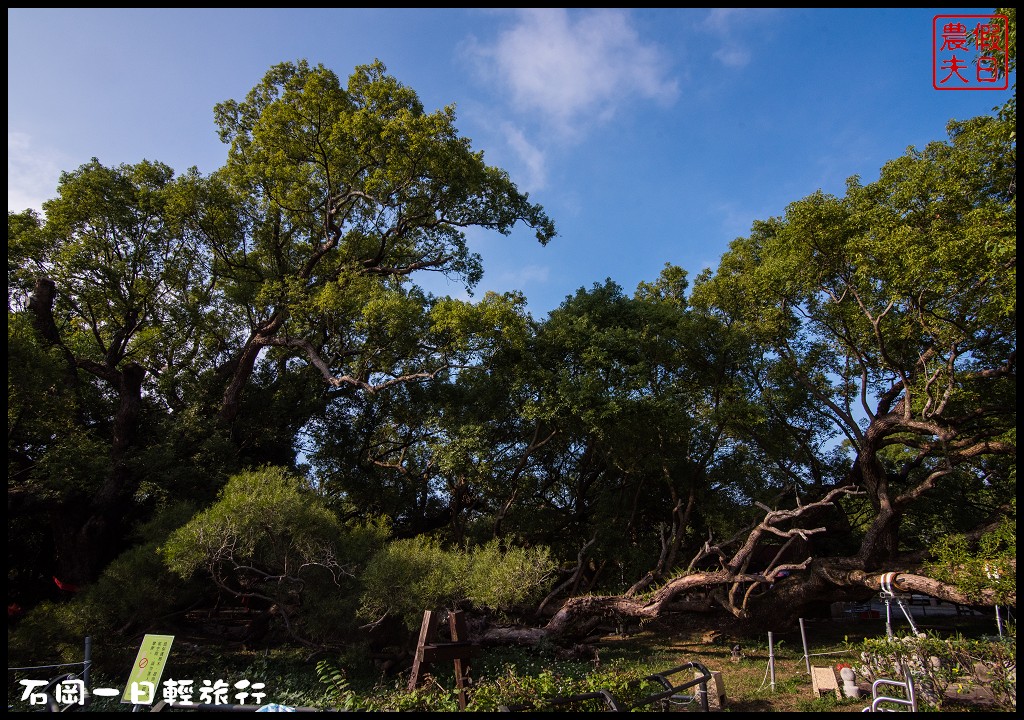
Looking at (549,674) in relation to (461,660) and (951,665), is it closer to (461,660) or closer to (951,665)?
(461,660)

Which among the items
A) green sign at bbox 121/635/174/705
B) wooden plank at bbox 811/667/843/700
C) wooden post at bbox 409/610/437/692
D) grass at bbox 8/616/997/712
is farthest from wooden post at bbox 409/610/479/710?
wooden plank at bbox 811/667/843/700

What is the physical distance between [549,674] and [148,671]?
13.3ft

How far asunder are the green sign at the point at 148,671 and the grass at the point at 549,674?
82.2 inches

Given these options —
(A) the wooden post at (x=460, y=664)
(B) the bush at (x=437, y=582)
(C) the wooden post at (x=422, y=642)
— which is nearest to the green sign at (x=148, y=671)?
(C) the wooden post at (x=422, y=642)

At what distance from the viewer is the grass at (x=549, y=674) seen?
5871 millimetres

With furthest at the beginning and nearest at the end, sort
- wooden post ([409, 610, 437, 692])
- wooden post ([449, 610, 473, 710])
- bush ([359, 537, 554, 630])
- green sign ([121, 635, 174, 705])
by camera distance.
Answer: bush ([359, 537, 554, 630]) → wooden post ([409, 610, 437, 692]) → wooden post ([449, 610, 473, 710]) → green sign ([121, 635, 174, 705])

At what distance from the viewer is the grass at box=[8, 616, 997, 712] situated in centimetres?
587

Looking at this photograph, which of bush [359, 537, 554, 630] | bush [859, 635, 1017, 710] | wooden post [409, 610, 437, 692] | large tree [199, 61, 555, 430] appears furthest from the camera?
large tree [199, 61, 555, 430]

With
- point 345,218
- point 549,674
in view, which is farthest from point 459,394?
point 549,674

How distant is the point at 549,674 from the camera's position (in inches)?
240

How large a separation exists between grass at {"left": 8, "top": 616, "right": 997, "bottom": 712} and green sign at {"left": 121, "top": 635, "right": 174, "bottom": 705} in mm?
2087

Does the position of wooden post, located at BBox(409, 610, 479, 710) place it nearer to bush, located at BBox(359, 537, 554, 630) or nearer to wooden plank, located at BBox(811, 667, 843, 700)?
bush, located at BBox(359, 537, 554, 630)

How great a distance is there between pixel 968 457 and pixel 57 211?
18.6 meters

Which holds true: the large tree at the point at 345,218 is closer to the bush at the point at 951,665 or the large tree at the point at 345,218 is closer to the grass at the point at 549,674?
the grass at the point at 549,674
